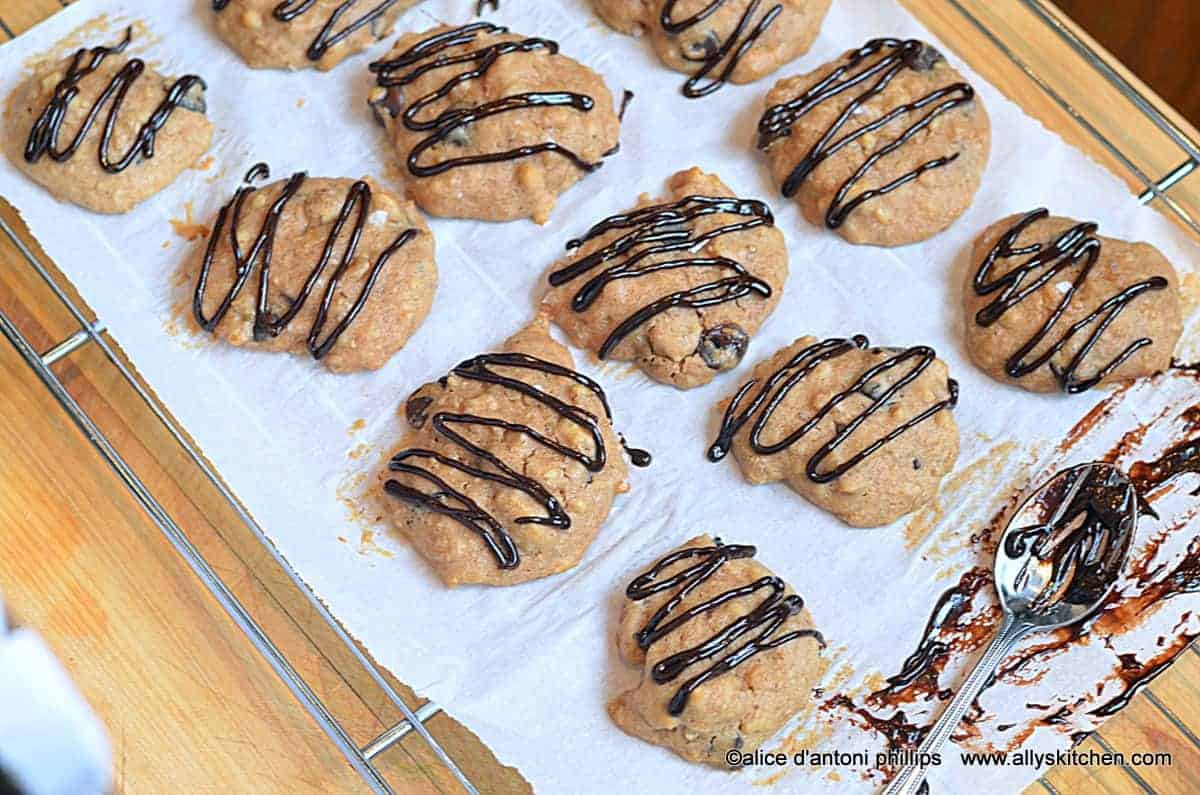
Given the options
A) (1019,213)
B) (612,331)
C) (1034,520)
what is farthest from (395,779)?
(1019,213)

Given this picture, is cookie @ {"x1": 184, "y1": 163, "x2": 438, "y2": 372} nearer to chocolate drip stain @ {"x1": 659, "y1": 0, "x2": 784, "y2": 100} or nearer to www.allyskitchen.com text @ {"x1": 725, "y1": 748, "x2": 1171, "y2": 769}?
chocolate drip stain @ {"x1": 659, "y1": 0, "x2": 784, "y2": 100}

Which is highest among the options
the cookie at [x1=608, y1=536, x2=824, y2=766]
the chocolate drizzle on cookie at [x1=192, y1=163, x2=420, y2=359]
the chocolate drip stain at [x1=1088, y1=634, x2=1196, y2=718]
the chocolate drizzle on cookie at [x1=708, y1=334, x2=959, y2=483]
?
the chocolate drizzle on cookie at [x1=192, y1=163, x2=420, y2=359]

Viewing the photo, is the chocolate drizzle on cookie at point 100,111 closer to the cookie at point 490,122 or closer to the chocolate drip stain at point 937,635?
the cookie at point 490,122

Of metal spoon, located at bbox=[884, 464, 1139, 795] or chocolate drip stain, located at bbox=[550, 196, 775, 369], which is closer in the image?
metal spoon, located at bbox=[884, 464, 1139, 795]

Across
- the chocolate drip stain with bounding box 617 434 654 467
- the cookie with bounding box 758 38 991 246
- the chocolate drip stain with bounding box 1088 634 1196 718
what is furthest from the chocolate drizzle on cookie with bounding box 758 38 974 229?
the chocolate drip stain with bounding box 1088 634 1196 718

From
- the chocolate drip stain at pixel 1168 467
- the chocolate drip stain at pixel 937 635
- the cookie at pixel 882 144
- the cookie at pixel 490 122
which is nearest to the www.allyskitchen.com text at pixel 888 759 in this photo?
the chocolate drip stain at pixel 937 635
